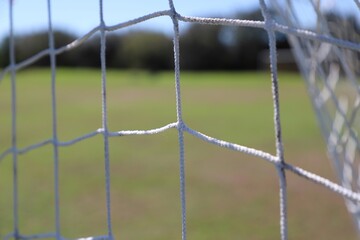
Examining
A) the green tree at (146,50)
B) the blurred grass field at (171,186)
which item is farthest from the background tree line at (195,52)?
the blurred grass field at (171,186)

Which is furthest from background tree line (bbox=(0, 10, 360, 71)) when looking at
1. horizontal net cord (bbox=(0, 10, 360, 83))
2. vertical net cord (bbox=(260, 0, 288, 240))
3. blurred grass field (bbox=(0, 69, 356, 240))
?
vertical net cord (bbox=(260, 0, 288, 240))

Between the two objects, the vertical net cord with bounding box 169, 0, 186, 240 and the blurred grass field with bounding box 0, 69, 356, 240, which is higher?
the blurred grass field with bounding box 0, 69, 356, 240

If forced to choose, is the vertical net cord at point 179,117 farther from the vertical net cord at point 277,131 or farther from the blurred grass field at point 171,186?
the blurred grass field at point 171,186

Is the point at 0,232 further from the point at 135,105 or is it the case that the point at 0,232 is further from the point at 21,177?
Result: the point at 135,105

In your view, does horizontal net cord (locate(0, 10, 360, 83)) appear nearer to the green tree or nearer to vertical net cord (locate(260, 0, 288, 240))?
vertical net cord (locate(260, 0, 288, 240))

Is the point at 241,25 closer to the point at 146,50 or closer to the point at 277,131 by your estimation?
the point at 277,131

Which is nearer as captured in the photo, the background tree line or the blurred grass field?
the blurred grass field

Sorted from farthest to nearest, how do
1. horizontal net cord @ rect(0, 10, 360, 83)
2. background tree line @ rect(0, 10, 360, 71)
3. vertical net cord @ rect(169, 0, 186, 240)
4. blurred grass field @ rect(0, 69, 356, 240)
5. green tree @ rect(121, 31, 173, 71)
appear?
green tree @ rect(121, 31, 173, 71) < background tree line @ rect(0, 10, 360, 71) < blurred grass field @ rect(0, 69, 356, 240) < vertical net cord @ rect(169, 0, 186, 240) < horizontal net cord @ rect(0, 10, 360, 83)

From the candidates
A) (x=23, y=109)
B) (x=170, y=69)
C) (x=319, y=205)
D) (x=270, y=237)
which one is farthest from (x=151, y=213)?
(x=170, y=69)

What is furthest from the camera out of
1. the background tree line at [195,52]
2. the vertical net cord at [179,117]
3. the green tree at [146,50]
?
the green tree at [146,50]

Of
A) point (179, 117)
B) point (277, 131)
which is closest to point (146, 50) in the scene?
point (179, 117)

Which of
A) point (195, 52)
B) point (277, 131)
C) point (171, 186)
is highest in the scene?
point (195, 52)

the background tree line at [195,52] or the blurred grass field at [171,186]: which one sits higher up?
the background tree line at [195,52]

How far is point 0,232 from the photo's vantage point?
1.68 m
